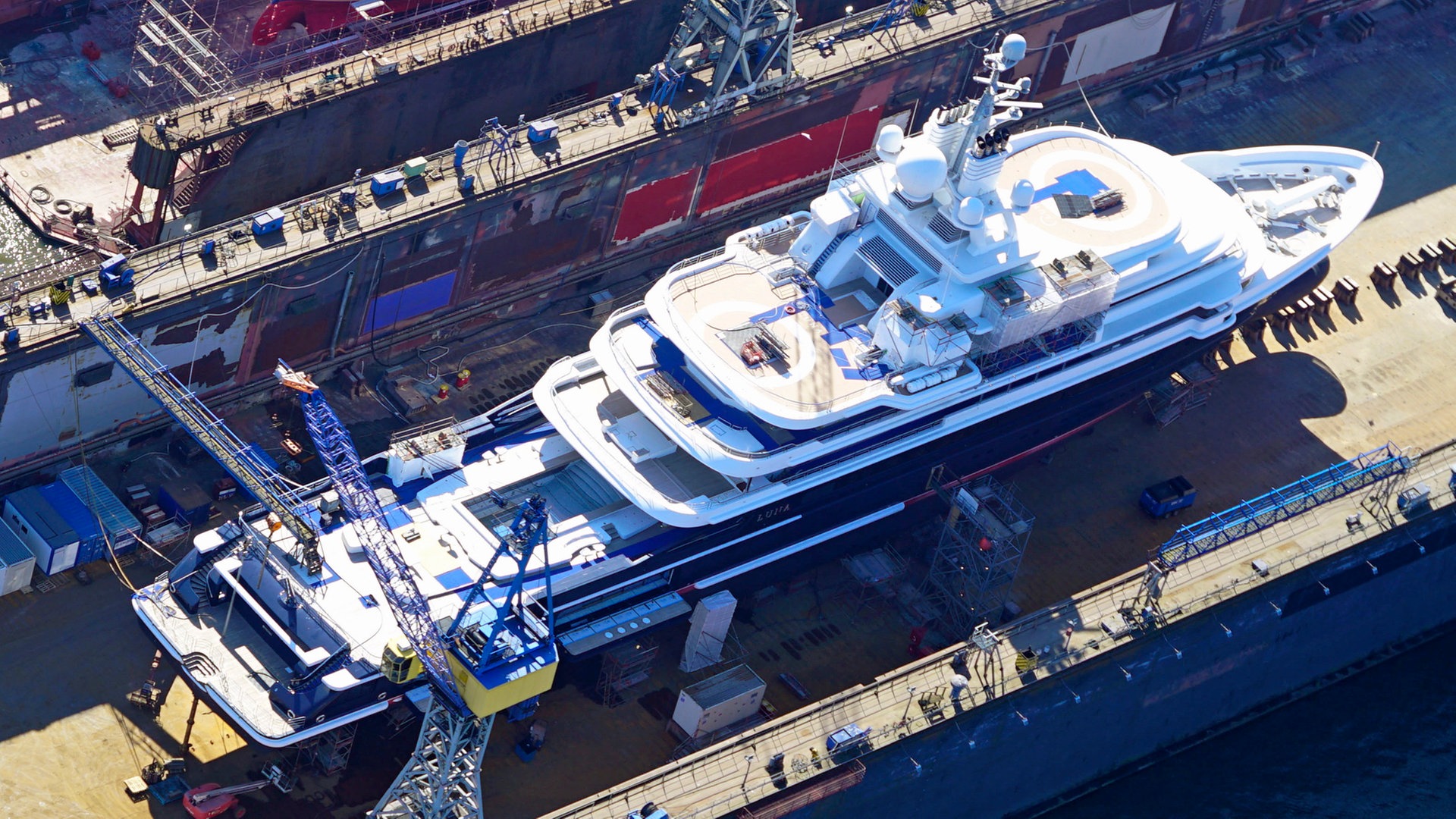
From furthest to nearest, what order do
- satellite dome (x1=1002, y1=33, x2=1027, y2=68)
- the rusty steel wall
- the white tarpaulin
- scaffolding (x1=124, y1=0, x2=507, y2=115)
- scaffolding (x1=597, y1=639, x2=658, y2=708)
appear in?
the white tarpaulin, scaffolding (x1=124, y1=0, x2=507, y2=115), the rusty steel wall, satellite dome (x1=1002, y1=33, x2=1027, y2=68), scaffolding (x1=597, y1=639, x2=658, y2=708)

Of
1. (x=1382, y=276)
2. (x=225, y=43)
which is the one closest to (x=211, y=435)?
(x=225, y=43)

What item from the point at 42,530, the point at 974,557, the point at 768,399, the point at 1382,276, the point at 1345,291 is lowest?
the point at 974,557

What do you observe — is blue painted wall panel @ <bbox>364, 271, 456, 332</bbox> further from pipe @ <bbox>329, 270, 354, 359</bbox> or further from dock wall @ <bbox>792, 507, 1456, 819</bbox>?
dock wall @ <bbox>792, 507, 1456, 819</bbox>

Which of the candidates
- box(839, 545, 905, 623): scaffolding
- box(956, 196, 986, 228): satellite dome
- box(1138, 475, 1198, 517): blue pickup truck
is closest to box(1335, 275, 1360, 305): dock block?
box(1138, 475, 1198, 517): blue pickup truck

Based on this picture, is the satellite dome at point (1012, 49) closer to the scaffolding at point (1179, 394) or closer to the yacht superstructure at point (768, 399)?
the yacht superstructure at point (768, 399)

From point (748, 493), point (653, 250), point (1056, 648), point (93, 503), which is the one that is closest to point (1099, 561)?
point (1056, 648)

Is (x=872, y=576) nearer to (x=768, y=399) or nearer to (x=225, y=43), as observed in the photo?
(x=768, y=399)
